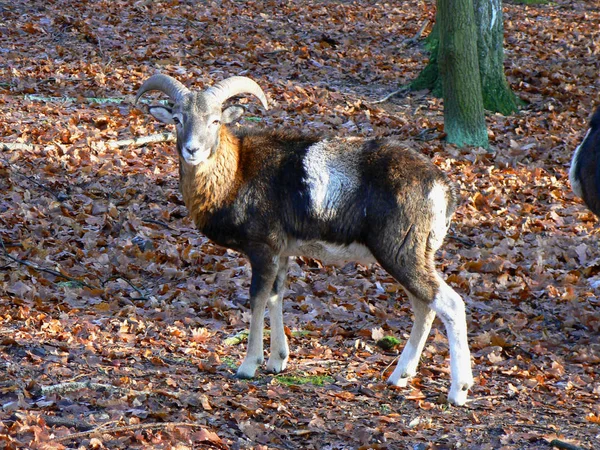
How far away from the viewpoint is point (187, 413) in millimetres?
5488

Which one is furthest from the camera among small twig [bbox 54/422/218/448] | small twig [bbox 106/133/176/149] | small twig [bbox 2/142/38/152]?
small twig [bbox 106/133/176/149]

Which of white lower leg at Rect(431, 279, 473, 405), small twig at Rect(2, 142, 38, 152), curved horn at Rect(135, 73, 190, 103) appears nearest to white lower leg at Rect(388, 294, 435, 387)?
white lower leg at Rect(431, 279, 473, 405)

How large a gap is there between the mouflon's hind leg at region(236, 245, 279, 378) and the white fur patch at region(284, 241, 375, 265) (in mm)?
256

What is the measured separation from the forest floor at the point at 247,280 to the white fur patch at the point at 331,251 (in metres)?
1.01

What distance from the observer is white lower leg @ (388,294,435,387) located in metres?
6.69

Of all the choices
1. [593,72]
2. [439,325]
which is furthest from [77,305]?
[593,72]

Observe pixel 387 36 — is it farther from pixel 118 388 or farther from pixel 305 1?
pixel 118 388

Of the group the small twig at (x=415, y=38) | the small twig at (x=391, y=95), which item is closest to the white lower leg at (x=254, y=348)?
the small twig at (x=391, y=95)

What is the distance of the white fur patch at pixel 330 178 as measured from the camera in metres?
6.76

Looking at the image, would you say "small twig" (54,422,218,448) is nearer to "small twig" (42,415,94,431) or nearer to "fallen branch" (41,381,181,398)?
"small twig" (42,415,94,431)

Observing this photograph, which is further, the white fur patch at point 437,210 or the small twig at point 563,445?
the white fur patch at point 437,210

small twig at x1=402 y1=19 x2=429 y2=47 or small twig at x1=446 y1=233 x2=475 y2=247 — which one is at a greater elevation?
small twig at x1=402 y1=19 x2=429 y2=47

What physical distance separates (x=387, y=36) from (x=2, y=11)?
31.3ft

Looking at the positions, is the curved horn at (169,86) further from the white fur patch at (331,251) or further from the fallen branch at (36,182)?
the fallen branch at (36,182)
